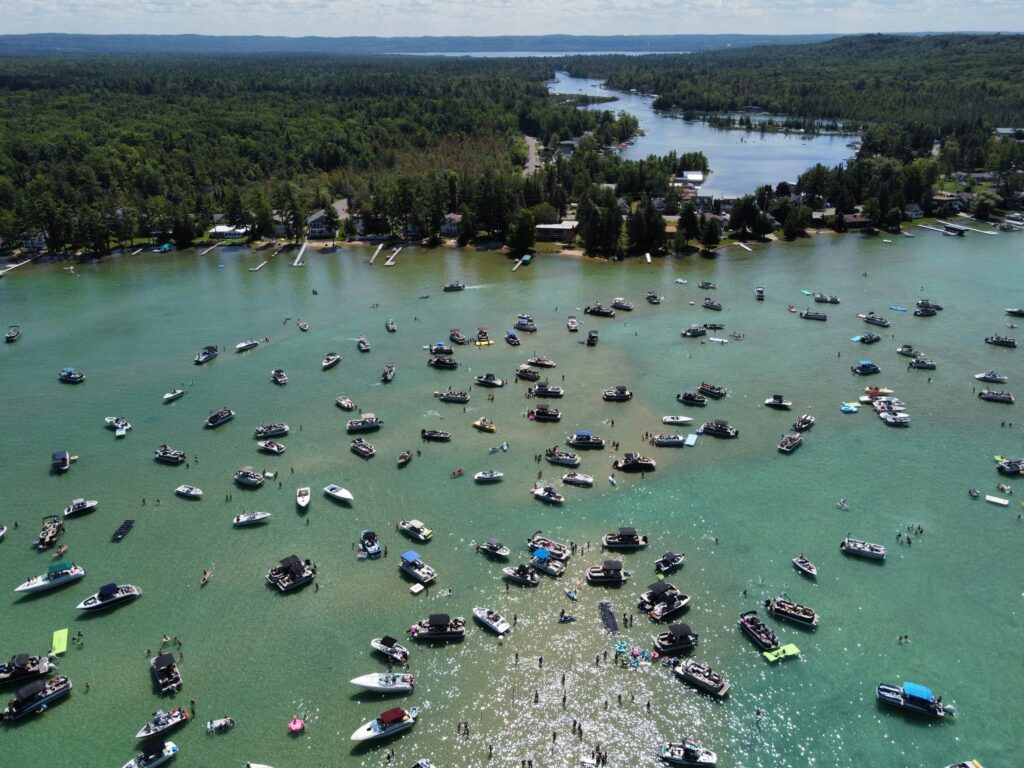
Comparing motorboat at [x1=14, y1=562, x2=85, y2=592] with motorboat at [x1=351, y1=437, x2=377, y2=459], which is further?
motorboat at [x1=351, y1=437, x2=377, y2=459]

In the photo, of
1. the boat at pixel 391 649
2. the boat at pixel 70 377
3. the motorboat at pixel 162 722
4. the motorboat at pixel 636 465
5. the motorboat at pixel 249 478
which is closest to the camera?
the motorboat at pixel 162 722

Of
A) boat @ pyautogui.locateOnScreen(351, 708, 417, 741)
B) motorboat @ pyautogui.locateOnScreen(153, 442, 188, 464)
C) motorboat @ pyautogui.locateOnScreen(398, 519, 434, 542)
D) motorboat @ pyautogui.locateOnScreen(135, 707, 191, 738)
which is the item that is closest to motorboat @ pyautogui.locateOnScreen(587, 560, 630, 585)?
motorboat @ pyautogui.locateOnScreen(398, 519, 434, 542)

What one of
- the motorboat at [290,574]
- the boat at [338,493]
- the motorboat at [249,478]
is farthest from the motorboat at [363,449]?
the motorboat at [290,574]

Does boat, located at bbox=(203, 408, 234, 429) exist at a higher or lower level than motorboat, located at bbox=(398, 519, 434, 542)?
higher

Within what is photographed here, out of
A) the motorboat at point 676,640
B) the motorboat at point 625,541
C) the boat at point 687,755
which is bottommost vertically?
the boat at point 687,755

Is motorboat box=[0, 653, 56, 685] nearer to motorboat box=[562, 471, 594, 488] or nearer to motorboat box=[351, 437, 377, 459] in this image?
motorboat box=[351, 437, 377, 459]

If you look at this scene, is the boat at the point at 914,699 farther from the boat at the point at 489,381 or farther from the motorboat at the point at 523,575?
the boat at the point at 489,381
